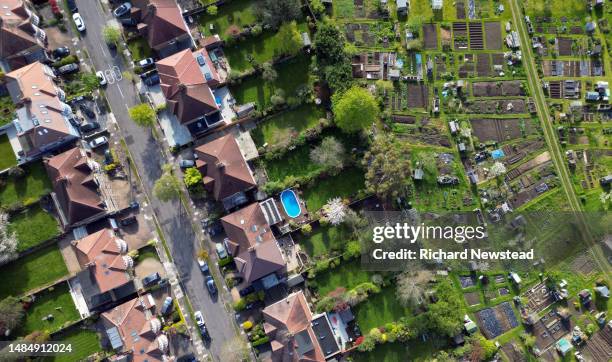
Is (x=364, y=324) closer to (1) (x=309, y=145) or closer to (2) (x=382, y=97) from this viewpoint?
(1) (x=309, y=145)

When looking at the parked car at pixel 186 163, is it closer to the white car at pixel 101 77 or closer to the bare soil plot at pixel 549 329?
the white car at pixel 101 77

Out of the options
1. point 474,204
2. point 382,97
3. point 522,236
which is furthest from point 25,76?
point 522,236

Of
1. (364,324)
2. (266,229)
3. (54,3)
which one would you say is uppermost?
(54,3)

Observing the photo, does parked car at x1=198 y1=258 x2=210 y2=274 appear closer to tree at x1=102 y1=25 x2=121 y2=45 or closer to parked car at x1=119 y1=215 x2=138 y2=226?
parked car at x1=119 y1=215 x2=138 y2=226

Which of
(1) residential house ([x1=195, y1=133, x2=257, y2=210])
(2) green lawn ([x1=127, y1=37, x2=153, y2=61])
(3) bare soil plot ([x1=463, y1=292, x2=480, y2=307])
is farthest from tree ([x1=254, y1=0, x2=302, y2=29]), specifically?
(3) bare soil plot ([x1=463, y1=292, x2=480, y2=307])

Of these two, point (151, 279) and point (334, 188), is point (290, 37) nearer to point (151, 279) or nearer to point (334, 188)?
point (334, 188)

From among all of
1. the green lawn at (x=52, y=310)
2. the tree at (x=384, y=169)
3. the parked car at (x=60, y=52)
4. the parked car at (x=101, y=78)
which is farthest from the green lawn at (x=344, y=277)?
the parked car at (x=60, y=52)

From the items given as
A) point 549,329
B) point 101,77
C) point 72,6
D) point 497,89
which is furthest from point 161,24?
point 549,329
